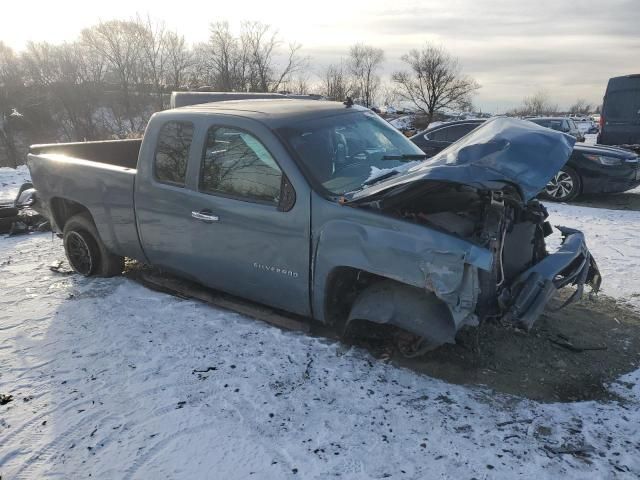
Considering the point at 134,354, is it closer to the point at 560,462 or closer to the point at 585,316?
the point at 560,462

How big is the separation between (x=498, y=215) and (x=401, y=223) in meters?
0.70

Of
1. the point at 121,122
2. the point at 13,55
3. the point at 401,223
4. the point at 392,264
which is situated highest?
the point at 13,55

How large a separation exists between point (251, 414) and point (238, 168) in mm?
1874

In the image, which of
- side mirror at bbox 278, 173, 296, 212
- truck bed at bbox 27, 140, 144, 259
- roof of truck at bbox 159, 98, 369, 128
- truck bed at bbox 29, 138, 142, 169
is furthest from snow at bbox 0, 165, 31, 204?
side mirror at bbox 278, 173, 296, 212

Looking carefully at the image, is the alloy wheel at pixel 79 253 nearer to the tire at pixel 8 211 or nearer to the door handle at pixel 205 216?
the door handle at pixel 205 216

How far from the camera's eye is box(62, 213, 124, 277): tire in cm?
502

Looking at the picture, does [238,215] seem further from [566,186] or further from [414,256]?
[566,186]

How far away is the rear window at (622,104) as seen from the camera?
12.1 meters

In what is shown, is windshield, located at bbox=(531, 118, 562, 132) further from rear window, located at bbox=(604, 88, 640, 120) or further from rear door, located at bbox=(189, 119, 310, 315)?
rear door, located at bbox=(189, 119, 310, 315)

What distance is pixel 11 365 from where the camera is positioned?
3590 millimetres

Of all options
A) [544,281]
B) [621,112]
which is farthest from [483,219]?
[621,112]

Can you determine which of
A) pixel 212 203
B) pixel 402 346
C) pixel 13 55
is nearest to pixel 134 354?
pixel 212 203

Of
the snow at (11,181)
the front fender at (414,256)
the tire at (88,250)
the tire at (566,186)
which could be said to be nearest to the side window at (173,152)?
the tire at (88,250)

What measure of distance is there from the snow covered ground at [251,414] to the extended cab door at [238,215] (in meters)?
0.46
